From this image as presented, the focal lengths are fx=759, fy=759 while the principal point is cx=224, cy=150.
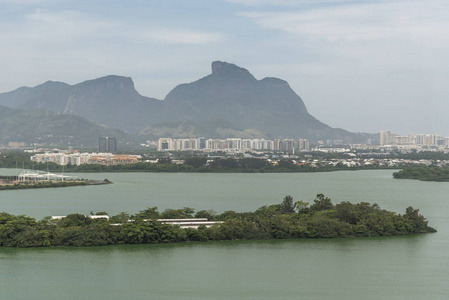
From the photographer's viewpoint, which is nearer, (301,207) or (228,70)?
(301,207)

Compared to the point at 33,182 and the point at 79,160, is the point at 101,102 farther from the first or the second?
the point at 33,182

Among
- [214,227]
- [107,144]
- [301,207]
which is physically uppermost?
[107,144]

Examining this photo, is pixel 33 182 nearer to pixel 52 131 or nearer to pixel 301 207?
pixel 301 207

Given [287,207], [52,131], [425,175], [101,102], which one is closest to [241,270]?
[287,207]

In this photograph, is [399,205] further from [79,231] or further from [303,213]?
[79,231]

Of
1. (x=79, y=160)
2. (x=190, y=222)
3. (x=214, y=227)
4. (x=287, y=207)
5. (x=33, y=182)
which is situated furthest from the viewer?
(x=79, y=160)

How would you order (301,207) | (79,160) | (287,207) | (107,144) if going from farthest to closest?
(107,144) → (79,160) → (301,207) → (287,207)

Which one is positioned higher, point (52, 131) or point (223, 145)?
point (52, 131)

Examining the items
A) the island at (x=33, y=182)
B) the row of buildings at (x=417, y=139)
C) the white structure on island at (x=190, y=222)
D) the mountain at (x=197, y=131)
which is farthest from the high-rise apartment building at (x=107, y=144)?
the white structure on island at (x=190, y=222)
